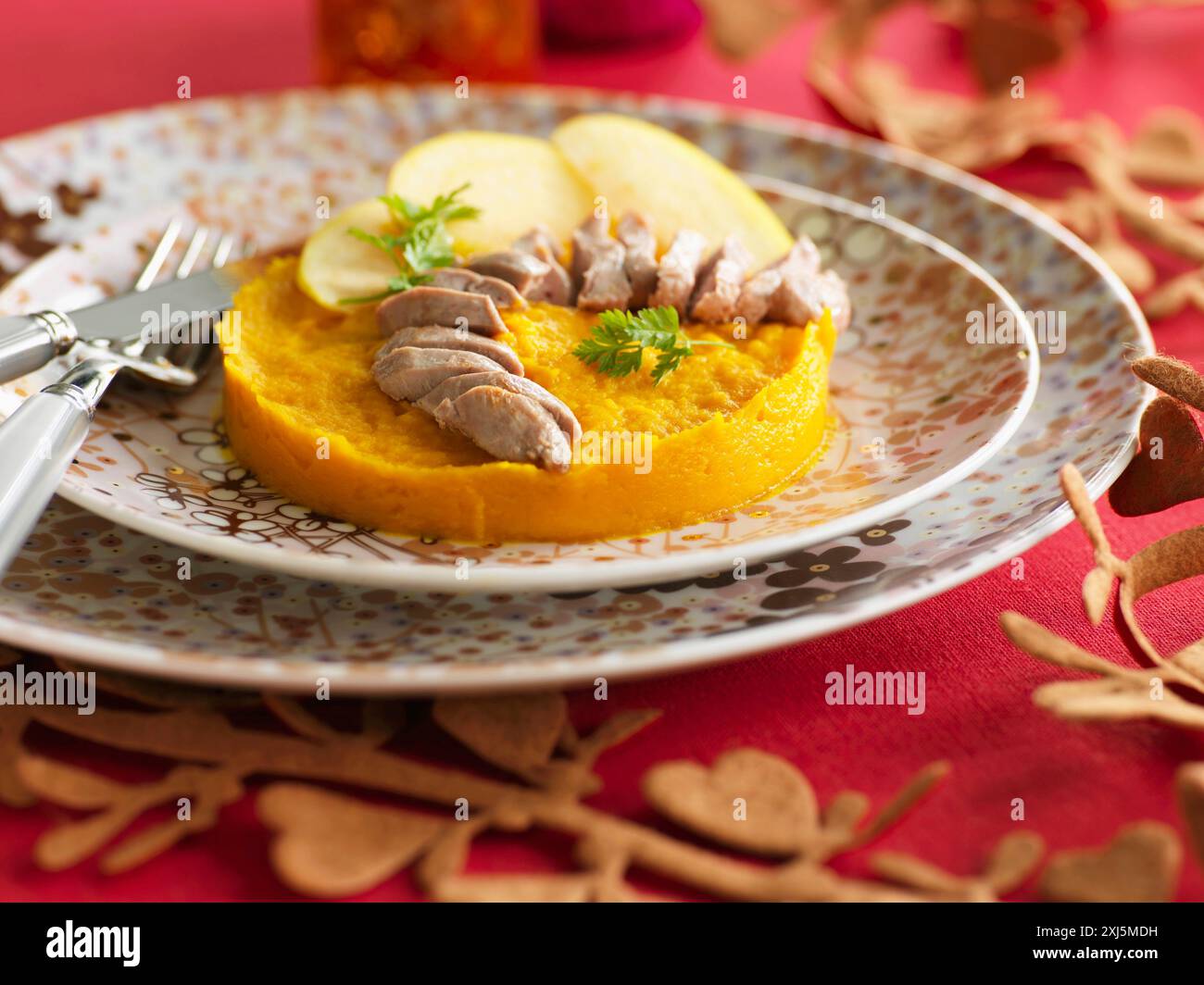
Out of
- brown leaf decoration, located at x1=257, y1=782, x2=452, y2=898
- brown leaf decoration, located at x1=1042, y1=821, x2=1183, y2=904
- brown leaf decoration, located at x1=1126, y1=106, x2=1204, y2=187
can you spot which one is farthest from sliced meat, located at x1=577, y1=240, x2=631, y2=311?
brown leaf decoration, located at x1=1126, y1=106, x2=1204, y2=187

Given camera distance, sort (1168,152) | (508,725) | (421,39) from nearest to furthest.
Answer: (508,725) → (1168,152) → (421,39)

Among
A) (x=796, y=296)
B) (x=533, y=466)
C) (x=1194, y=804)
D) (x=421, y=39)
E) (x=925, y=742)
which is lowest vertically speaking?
(x=1194, y=804)

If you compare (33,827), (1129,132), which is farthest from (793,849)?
(1129,132)

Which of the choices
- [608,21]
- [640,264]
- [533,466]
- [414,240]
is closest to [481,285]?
[414,240]

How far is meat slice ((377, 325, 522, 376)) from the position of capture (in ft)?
10.9

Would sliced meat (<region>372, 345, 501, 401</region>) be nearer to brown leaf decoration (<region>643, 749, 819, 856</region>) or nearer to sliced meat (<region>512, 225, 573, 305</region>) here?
sliced meat (<region>512, 225, 573, 305</region>)

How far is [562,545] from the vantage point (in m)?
3.19

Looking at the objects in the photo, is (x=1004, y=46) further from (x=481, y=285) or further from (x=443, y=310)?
(x=443, y=310)

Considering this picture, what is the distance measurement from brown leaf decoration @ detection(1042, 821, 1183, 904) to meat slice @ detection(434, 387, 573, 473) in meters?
1.36

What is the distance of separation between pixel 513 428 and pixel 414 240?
0.96 m

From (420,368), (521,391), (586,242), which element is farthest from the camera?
(586,242)

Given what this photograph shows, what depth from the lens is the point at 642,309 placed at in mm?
3643
